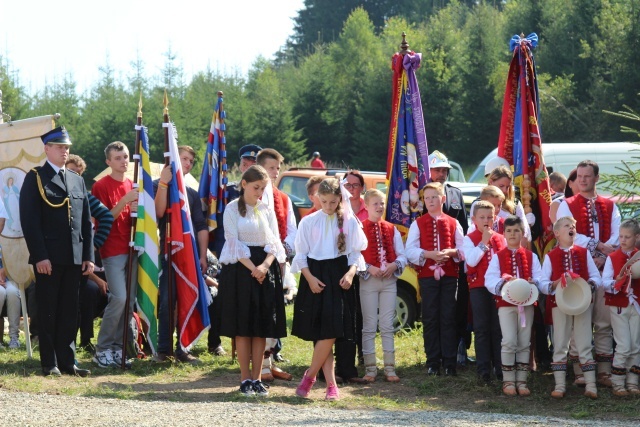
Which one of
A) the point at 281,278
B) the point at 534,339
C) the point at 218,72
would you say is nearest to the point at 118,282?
the point at 281,278

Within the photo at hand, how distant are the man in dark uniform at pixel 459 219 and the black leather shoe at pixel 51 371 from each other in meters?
3.78

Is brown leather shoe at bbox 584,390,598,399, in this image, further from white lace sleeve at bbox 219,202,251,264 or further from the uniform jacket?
the uniform jacket

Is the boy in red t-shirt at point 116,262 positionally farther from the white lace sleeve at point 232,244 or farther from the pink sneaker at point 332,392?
the pink sneaker at point 332,392

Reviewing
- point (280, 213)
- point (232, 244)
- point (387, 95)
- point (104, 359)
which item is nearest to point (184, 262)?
point (280, 213)

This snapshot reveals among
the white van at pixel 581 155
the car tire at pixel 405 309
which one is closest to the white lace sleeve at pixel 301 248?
the car tire at pixel 405 309

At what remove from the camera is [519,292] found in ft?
27.7

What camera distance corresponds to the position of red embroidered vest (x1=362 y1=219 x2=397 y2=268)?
30.0ft

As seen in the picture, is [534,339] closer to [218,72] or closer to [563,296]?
[563,296]

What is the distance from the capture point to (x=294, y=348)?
10922mm

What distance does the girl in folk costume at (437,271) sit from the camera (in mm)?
9234

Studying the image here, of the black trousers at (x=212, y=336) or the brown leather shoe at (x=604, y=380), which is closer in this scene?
the brown leather shoe at (x=604, y=380)

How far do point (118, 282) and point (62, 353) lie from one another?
938 mm

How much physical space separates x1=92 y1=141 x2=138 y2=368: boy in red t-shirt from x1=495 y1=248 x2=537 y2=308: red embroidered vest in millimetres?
3592

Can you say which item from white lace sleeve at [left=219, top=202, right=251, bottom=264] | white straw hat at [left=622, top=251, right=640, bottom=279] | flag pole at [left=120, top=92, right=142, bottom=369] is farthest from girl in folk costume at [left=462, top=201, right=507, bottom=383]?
flag pole at [left=120, top=92, right=142, bottom=369]
